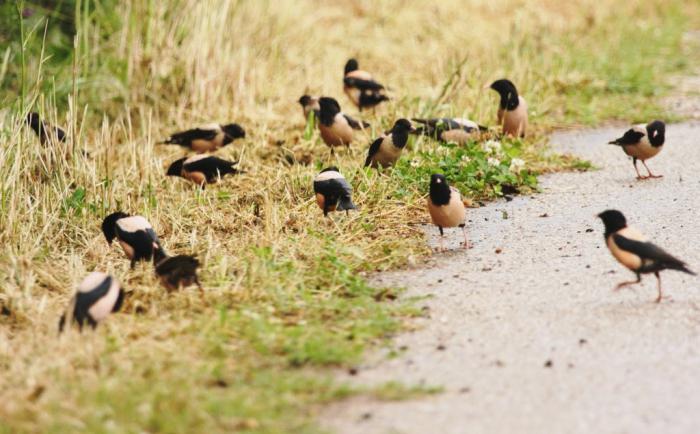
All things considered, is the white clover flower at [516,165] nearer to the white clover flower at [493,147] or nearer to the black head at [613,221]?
the white clover flower at [493,147]

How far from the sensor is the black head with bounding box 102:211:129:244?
5.75 meters

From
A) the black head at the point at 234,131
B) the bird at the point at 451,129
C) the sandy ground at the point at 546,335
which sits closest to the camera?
the sandy ground at the point at 546,335

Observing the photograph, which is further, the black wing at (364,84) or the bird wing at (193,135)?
the black wing at (364,84)

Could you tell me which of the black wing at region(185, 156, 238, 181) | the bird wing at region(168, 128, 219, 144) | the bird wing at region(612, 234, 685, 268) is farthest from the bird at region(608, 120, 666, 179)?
the bird wing at region(168, 128, 219, 144)

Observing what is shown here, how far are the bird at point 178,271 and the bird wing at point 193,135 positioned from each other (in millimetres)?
3437

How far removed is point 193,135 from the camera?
8438 mm

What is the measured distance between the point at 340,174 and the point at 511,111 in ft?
8.54

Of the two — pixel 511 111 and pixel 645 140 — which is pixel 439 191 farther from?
pixel 511 111

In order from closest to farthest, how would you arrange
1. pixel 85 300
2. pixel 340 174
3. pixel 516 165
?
pixel 85 300
pixel 340 174
pixel 516 165

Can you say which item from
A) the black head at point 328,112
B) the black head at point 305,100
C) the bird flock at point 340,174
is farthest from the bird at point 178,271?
the black head at point 305,100

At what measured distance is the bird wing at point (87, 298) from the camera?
4484 mm

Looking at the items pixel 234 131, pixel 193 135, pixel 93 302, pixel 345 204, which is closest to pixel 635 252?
pixel 345 204

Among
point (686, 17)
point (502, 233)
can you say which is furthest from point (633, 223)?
point (686, 17)

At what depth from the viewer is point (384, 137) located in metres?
7.33
